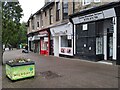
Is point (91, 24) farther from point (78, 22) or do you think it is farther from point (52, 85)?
point (52, 85)

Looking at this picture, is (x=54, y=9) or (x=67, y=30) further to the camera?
(x=54, y=9)

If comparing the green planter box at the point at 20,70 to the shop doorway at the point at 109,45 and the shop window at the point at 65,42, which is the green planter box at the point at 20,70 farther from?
the shop window at the point at 65,42

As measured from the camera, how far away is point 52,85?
7000mm

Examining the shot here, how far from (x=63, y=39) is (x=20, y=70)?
12516mm

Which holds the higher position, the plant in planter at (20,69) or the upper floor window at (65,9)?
the upper floor window at (65,9)

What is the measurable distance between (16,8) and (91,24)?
2010 cm

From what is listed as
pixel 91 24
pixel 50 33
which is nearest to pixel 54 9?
pixel 50 33

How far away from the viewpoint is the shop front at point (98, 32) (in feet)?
41.3

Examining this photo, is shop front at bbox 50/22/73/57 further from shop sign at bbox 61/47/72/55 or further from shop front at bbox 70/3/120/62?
shop front at bbox 70/3/120/62

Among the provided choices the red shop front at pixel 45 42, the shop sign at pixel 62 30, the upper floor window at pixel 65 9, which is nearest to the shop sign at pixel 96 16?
the shop sign at pixel 62 30

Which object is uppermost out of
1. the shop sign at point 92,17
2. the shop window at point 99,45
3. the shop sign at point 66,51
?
the shop sign at point 92,17

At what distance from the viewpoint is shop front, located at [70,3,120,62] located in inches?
496

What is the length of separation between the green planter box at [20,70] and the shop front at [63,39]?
9929 mm

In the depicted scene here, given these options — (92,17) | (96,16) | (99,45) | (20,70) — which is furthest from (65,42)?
(20,70)
